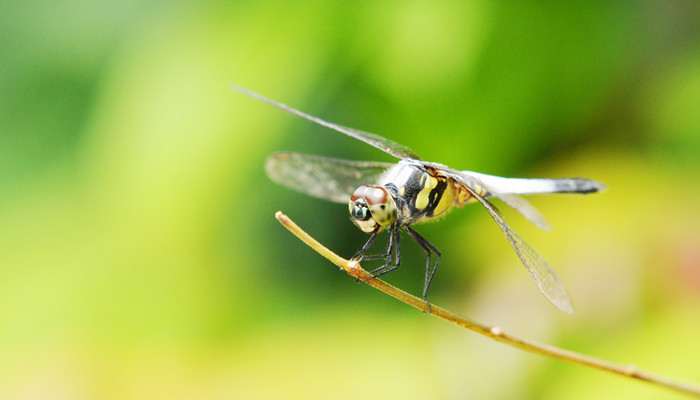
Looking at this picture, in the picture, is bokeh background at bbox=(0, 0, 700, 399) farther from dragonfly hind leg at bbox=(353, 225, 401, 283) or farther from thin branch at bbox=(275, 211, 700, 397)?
thin branch at bbox=(275, 211, 700, 397)

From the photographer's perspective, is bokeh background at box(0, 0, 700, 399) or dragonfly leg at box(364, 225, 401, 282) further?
bokeh background at box(0, 0, 700, 399)

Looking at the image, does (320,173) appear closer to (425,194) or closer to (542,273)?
(425,194)

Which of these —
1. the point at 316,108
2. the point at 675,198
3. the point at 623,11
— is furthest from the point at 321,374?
the point at 623,11

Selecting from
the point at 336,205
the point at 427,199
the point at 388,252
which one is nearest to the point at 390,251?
the point at 388,252

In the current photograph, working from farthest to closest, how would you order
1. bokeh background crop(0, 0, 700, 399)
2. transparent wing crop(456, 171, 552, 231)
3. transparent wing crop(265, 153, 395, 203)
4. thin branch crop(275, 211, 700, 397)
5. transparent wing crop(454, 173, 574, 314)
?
bokeh background crop(0, 0, 700, 399), transparent wing crop(265, 153, 395, 203), transparent wing crop(456, 171, 552, 231), transparent wing crop(454, 173, 574, 314), thin branch crop(275, 211, 700, 397)

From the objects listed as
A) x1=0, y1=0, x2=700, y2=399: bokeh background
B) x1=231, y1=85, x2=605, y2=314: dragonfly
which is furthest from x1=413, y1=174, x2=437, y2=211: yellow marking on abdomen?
x1=0, y1=0, x2=700, y2=399: bokeh background

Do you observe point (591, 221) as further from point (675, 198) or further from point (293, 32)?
point (293, 32)

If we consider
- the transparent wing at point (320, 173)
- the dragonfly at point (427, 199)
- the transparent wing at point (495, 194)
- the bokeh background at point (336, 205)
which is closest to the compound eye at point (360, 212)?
the dragonfly at point (427, 199)
